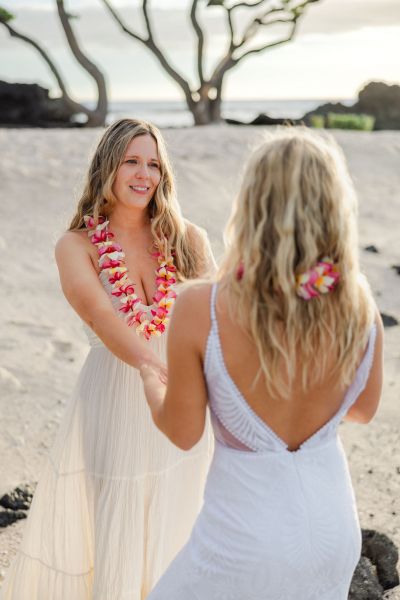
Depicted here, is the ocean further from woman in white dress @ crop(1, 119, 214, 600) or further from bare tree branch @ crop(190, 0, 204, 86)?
woman in white dress @ crop(1, 119, 214, 600)

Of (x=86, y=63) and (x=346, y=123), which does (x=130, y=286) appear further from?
(x=86, y=63)

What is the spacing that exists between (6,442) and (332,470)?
133 inches

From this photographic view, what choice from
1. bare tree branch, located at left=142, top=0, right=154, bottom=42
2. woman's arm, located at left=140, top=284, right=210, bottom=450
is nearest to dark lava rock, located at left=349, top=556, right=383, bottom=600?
woman's arm, located at left=140, top=284, right=210, bottom=450

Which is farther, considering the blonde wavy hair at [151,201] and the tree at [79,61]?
the tree at [79,61]

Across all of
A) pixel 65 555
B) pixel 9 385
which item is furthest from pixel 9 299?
pixel 65 555

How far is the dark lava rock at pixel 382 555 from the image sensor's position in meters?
3.62

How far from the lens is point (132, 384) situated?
2992 millimetres

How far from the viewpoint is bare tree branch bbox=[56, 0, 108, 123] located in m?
20.1

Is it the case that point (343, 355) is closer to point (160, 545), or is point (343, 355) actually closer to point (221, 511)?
point (221, 511)

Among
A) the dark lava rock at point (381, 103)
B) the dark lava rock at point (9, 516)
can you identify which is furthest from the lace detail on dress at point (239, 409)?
the dark lava rock at point (381, 103)

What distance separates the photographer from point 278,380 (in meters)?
1.84

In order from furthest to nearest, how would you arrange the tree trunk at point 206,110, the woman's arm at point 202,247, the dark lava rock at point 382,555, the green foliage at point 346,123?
A: the tree trunk at point 206,110 < the green foliage at point 346,123 < the dark lava rock at point 382,555 < the woman's arm at point 202,247

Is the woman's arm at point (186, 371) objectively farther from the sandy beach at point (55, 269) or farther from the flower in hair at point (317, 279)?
the sandy beach at point (55, 269)

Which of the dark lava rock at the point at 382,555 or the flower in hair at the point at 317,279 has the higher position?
the flower in hair at the point at 317,279
